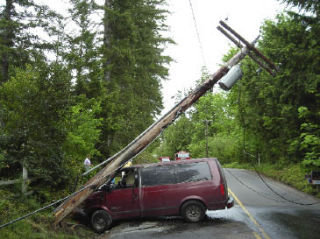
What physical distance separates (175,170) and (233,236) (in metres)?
2.94

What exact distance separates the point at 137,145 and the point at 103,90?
29.3 ft

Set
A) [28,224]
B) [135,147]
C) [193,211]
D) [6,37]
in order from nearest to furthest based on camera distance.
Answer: [28,224]
[135,147]
[193,211]
[6,37]

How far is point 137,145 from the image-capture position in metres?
9.43

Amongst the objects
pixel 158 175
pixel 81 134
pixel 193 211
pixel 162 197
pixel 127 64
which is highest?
pixel 127 64

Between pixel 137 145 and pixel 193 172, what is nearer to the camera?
pixel 137 145

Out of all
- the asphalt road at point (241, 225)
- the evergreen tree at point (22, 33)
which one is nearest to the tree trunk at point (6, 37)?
the evergreen tree at point (22, 33)

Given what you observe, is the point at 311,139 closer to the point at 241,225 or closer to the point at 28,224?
the point at 241,225

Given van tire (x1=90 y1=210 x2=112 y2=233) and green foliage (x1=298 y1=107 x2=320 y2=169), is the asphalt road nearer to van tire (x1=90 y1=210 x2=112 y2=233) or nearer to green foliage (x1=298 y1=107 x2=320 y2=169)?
van tire (x1=90 y1=210 x2=112 y2=233)

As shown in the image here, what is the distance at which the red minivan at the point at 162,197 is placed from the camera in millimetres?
9750

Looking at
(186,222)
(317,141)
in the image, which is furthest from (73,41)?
(317,141)

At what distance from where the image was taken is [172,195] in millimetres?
9812

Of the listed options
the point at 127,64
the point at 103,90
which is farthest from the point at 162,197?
the point at 127,64

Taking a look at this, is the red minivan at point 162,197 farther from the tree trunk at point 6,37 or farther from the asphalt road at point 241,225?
the tree trunk at point 6,37

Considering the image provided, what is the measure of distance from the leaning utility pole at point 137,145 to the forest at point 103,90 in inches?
46.4
